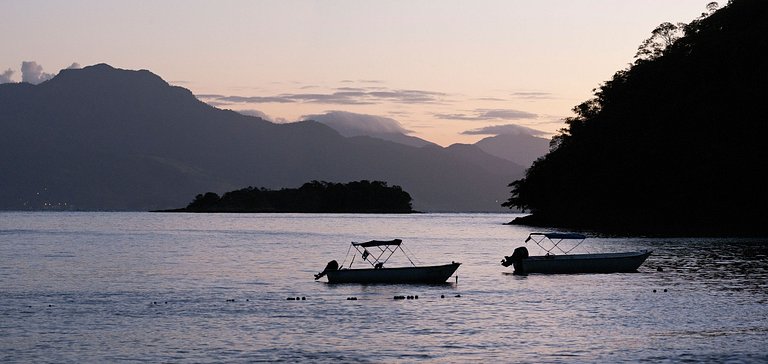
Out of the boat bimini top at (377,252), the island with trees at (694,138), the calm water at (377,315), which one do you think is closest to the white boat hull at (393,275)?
the boat bimini top at (377,252)

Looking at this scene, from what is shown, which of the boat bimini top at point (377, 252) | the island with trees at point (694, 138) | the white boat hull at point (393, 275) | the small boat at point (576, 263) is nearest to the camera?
the white boat hull at point (393, 275)

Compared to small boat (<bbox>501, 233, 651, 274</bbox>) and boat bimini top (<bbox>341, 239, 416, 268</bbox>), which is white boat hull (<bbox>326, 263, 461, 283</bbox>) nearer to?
boat bimini top (<bbox>341, 239, 416, 268</bbox>)

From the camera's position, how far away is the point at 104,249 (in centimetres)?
11731

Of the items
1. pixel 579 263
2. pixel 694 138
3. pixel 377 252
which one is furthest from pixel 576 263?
pixel 694 138

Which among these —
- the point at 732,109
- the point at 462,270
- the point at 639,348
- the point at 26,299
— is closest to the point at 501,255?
the point at 462,270

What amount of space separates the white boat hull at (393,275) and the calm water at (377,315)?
1338 millimetres

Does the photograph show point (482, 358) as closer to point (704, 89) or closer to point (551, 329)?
point (551, 329)

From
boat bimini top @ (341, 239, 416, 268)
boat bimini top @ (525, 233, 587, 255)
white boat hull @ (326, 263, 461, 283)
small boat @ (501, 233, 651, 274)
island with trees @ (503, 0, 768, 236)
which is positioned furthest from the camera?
island with trees @ (503, 0, 768, 236)

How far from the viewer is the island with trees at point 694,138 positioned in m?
125

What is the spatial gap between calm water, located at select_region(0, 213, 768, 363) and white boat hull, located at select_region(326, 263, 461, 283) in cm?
134

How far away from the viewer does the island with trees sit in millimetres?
125062

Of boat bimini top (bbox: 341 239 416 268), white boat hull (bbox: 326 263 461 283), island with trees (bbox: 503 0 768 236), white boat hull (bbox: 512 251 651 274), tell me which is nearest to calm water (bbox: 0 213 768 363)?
white boat hull (bbox: 326 263 461 283)

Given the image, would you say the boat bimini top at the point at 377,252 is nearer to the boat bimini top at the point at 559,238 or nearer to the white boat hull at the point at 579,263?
the white boat hull at the point at 579,263

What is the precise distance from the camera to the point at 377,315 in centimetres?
4738
